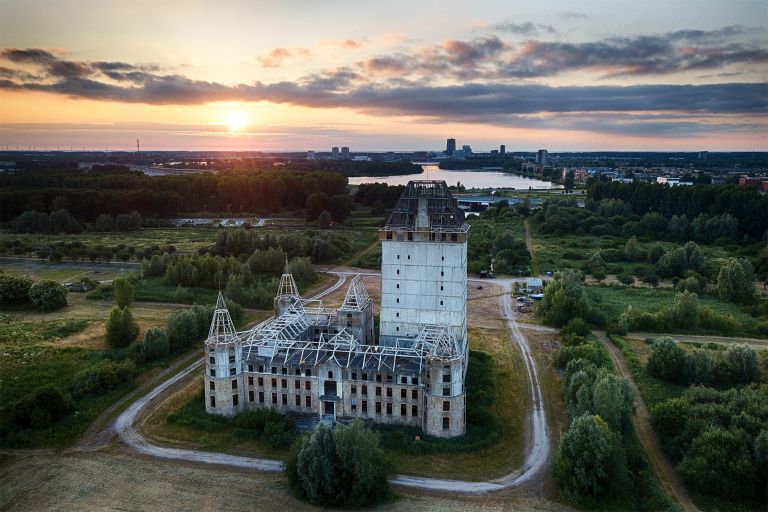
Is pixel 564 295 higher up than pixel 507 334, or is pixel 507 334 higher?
pixel 564 295

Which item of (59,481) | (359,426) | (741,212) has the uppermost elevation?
(741,212)

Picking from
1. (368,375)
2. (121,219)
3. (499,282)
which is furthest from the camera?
(121,219)

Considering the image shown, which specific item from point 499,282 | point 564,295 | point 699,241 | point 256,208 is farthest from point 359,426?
point 256,208

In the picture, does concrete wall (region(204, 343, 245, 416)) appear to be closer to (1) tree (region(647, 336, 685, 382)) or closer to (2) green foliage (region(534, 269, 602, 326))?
(1) tree (region(647, 336, 685, 382))

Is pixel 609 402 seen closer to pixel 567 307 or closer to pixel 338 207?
pixel 567 307

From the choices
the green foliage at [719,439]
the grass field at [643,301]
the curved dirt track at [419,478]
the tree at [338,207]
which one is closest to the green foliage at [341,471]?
the curved dirt track at [419,478]

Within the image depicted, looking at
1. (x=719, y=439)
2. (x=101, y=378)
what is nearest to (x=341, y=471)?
(x=719, y=439)

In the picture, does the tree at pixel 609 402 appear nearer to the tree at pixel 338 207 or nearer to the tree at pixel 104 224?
the tree at pixel 338 207

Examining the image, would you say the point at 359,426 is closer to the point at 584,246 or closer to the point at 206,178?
the point at 584,246
